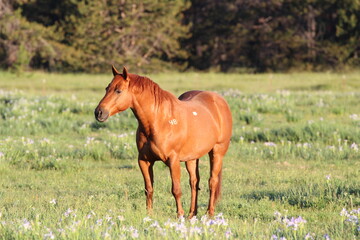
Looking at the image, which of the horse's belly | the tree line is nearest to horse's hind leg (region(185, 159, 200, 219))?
the horse's belly

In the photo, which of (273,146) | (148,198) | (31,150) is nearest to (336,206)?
(148,198)

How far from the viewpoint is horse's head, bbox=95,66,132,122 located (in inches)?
255

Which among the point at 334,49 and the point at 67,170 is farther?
the point at 334,49

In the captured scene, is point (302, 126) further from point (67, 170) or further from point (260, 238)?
point (260, 238)

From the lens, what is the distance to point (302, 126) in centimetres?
1438

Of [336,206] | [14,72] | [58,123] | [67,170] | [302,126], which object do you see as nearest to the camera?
[336,206]

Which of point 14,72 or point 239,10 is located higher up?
point 239,10

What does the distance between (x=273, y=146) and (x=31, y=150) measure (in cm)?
451

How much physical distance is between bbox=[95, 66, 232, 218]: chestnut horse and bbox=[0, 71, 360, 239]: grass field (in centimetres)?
47

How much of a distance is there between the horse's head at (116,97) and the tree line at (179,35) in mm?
32325

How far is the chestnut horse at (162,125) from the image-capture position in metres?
6.61

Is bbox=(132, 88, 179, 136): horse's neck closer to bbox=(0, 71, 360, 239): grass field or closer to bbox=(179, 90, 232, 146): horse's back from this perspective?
bbox=(179, 90, 232, 146): horse's back

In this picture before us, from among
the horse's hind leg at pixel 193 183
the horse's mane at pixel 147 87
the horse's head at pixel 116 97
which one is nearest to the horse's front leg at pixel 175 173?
the horse's hind leg at pixel 193 183

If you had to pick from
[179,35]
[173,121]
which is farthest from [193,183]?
[179,35]
